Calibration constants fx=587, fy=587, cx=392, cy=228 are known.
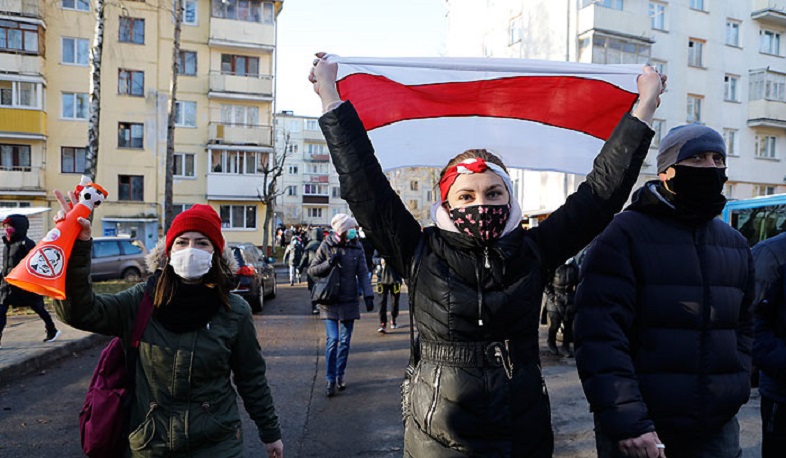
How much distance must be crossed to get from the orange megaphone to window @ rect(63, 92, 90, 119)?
37479mm

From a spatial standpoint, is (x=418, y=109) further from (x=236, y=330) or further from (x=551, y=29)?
(x=551, y=29)

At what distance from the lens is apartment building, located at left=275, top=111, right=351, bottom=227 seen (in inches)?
3516

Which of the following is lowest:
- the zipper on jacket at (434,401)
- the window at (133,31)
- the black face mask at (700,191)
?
the zipper on jacket at (434,401)

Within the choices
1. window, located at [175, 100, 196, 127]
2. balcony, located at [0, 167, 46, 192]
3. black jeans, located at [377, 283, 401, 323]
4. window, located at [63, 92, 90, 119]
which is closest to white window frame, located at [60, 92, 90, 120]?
window, located at [63, 92, 90, 119]

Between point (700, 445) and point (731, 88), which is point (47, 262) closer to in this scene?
point (700, 445)

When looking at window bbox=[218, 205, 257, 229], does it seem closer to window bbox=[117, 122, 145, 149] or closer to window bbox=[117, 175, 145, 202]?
window bbox=[117, 175, 145, 202]

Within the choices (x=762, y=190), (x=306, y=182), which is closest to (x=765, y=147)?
(x=762, y=190)

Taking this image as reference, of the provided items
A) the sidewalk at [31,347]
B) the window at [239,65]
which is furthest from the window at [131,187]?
the sidewalk at [31,347]

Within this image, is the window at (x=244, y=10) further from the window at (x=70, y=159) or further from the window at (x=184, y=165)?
the window at (x=70, y=159)

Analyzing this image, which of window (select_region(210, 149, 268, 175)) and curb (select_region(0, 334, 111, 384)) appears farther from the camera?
window (select_region(210, 149, 268, 175))

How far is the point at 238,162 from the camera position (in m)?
38.8

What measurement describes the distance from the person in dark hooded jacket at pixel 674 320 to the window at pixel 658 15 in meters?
34.5

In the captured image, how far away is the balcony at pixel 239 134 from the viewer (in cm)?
3784

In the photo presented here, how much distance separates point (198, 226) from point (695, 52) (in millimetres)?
37422
